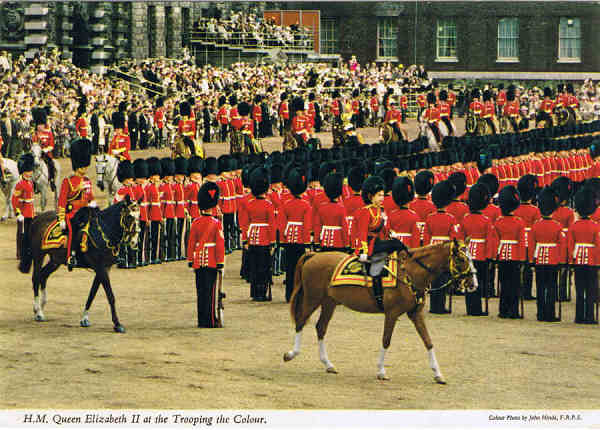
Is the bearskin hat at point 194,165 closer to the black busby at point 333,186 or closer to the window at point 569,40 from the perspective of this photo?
the black busby at point 333,186

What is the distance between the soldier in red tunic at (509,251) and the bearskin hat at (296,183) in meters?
2.54

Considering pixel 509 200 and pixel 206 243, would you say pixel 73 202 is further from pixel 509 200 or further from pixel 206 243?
pixel 509 200

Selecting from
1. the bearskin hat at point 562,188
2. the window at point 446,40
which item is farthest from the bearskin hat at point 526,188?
the window at point 446,40

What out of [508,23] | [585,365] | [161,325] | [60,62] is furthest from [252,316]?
[508,23]

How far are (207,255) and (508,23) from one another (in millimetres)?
35723

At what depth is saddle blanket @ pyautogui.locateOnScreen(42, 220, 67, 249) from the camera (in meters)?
13.6

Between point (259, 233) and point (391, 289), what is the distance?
13.2 ft

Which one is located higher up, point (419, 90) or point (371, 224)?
point (419, 90)

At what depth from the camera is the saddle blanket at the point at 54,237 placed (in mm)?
13570

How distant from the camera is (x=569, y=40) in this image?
4553cm

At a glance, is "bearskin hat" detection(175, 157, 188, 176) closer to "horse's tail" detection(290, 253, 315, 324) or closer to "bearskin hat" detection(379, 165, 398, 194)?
"bearskin hat" detection(379, 165, 398, 194)

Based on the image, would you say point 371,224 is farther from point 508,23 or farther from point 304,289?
point 508,23

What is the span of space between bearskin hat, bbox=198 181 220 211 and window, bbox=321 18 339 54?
32.7 meters

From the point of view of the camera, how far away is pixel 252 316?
14.1m
